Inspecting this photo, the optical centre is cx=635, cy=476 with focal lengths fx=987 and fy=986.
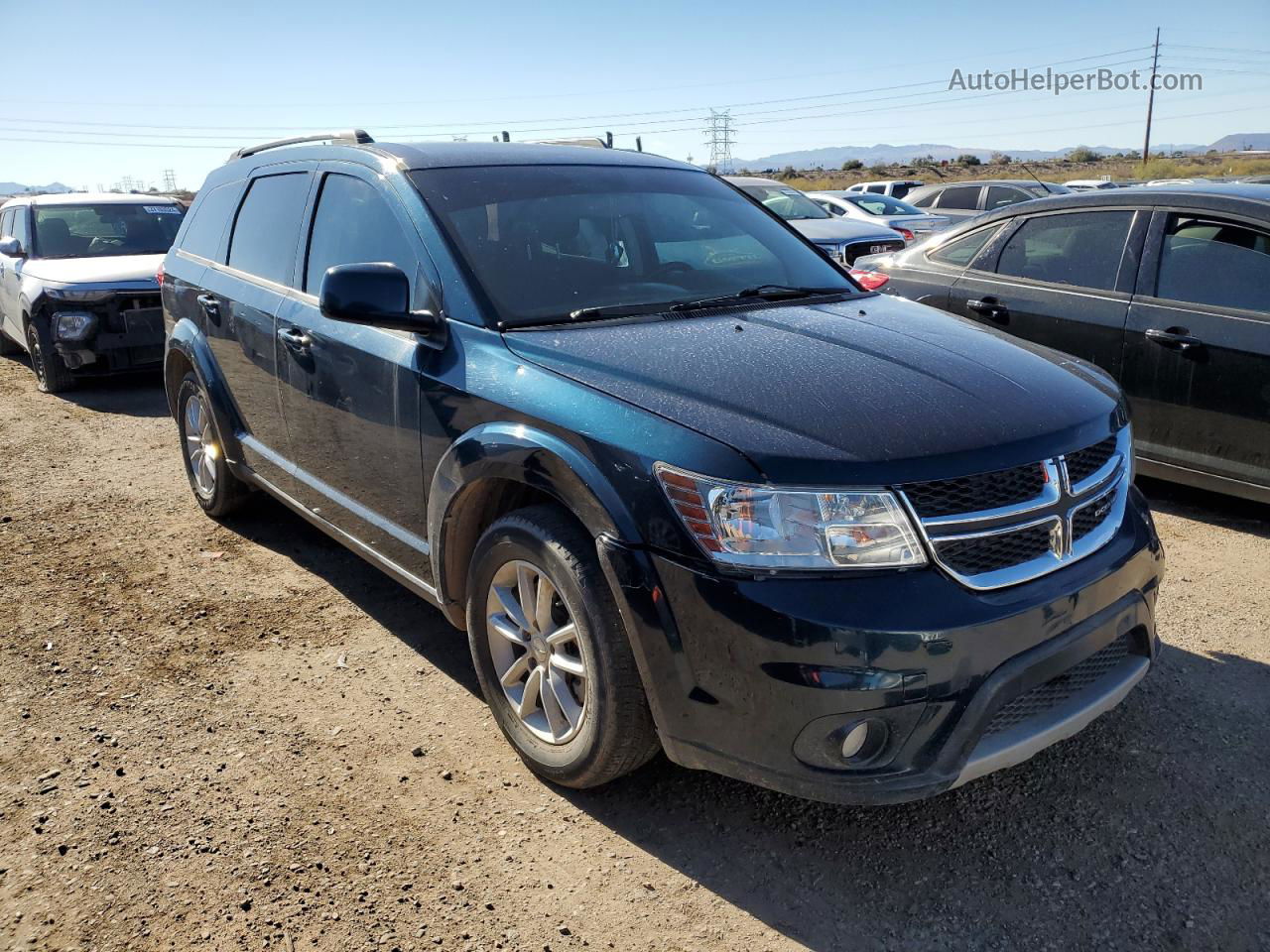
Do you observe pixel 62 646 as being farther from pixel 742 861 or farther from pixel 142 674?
pixel 742 861

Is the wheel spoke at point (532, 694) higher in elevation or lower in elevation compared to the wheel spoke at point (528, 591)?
lower

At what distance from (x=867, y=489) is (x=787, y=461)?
0.19m

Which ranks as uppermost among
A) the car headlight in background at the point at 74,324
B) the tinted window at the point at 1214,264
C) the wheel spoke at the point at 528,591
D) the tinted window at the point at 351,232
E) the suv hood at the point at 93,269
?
the tinted window at the point at 351,232

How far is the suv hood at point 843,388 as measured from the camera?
7.60ft

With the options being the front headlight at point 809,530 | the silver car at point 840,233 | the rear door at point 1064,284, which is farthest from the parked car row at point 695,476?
the silver car at point 840,233

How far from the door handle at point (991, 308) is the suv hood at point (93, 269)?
281 inches

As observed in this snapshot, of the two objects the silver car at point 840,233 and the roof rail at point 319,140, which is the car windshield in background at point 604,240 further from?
the silver car at point 840,233

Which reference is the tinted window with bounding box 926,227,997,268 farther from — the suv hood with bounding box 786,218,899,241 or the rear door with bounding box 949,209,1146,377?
the suv hood with bounding box 786,218,899,241

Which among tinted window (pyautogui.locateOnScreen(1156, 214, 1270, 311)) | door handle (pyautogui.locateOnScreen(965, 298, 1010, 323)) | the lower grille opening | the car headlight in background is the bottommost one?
the lower grille opening

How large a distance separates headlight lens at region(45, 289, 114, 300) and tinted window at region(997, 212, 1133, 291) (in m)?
7.46

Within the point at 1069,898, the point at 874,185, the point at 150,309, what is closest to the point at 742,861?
the point at 1069,898

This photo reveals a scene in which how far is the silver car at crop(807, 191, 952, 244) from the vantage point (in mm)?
15836

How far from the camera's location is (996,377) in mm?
2746

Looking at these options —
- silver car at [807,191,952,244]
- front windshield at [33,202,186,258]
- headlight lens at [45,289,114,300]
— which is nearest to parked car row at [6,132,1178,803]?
headlight lens at [45,289,114,300]
